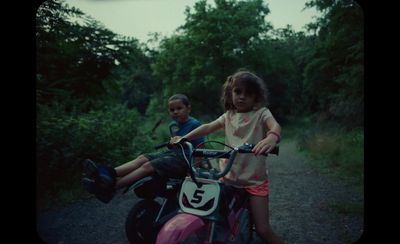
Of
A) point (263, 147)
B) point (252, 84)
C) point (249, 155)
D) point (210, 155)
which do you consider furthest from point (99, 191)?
point (252, 84)

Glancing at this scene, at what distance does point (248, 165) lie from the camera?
2.70m

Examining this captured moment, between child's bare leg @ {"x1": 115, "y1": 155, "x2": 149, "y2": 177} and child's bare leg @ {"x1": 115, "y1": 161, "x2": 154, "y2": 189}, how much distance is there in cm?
6

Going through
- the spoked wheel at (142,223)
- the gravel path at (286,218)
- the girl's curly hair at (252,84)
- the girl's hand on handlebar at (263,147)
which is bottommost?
the gravel path at (286,218)

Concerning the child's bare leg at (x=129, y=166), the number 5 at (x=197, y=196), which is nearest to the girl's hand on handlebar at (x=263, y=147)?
the number 5 at (x=197, y=196)

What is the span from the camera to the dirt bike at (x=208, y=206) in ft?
7.41

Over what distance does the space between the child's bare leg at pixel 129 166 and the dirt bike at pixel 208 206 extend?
508mm

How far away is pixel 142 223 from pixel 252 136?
1197mm

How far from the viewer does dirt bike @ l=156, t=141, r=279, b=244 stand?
2260 millimetres

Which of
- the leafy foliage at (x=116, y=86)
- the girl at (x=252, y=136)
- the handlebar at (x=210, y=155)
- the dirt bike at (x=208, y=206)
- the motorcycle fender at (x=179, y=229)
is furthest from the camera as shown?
the leafy foliage at (x=116, y=86)

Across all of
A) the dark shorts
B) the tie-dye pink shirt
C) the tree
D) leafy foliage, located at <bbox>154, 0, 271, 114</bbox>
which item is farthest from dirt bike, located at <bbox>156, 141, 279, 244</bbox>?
leafy foliage, located at <bbox>154, 0, 271, 114</bbox>

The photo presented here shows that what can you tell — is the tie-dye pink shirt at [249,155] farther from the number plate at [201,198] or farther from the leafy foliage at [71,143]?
the leafy foliage at [71,143]

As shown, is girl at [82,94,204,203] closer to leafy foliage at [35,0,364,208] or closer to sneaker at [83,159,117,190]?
Result: sneaker at [83,159,117,190]

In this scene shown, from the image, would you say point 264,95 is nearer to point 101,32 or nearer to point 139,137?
point 101,32

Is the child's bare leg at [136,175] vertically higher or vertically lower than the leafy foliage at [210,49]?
lower
